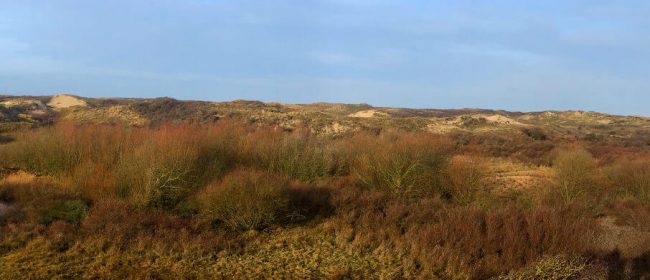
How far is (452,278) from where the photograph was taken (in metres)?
9.67

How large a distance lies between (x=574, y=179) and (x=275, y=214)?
13.8 m

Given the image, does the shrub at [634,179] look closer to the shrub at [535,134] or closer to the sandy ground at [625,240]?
the sandy ground at [625,240]

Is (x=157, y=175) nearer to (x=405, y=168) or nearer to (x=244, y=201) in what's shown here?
(x=244, y=201)

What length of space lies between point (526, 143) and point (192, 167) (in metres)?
37.0

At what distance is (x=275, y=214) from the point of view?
43.2ft

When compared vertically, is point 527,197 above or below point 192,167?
below

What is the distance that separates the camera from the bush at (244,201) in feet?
40.9

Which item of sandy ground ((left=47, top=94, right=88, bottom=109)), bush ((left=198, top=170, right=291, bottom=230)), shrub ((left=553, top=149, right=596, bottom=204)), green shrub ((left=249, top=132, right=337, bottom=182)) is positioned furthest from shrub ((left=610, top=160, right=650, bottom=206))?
sandy ground ((left=47, top=94, right=88, bottom=109))

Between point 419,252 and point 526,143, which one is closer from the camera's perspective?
point 419,252

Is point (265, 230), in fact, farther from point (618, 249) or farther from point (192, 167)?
point (618, 249)

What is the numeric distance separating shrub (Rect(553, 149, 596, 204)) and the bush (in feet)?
40.4

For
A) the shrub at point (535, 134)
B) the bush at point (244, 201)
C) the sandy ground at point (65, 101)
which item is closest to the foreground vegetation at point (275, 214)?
the bush at point (244, 201)

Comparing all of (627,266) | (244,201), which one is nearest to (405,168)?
(244,201)

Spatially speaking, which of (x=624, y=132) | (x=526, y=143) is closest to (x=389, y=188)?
(x=526, y=143)
